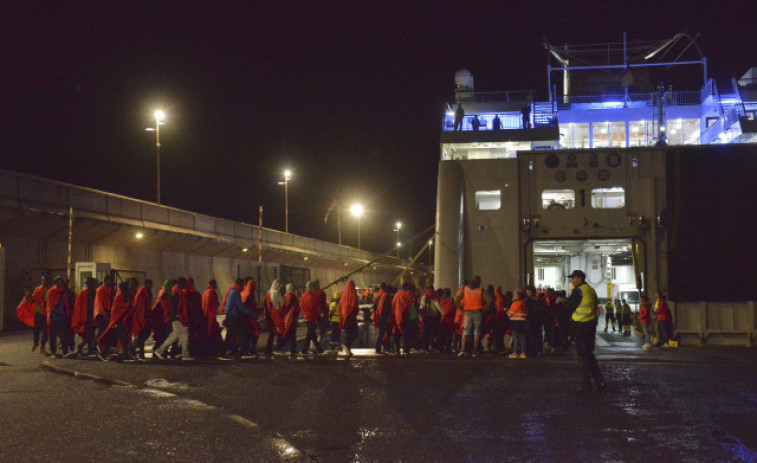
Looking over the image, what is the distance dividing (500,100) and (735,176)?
893cm

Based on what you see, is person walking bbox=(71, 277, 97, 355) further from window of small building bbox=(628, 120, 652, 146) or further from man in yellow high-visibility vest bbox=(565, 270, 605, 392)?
window of small building bbox=(628, 120, 652, 146)

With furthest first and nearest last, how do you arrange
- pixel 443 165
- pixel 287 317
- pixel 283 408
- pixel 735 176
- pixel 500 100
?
1. pixel 500 100
2. pixel 443 165
3. pixel 735 176
4. pixel 287 317
5. pixel 283 408

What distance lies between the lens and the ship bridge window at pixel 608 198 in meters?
20.8

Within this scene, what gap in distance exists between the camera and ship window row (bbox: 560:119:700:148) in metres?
23.6

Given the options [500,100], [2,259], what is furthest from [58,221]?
[500,100]

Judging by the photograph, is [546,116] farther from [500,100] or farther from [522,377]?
[522,377]

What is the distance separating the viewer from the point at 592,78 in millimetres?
25344

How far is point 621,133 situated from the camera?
23.8 metres

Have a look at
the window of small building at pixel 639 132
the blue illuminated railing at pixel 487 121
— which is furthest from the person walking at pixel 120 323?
the window of small building at pixel 639 132

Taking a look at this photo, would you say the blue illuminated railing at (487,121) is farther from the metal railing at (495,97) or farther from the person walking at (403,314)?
the person walking at (403,314)

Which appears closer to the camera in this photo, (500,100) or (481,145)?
(481,145)

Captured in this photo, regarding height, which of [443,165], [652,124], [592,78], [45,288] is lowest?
[45,288]

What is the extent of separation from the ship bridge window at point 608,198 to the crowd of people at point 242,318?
7269 mm

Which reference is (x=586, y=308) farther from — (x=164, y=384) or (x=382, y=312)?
(x=164, y=384)
